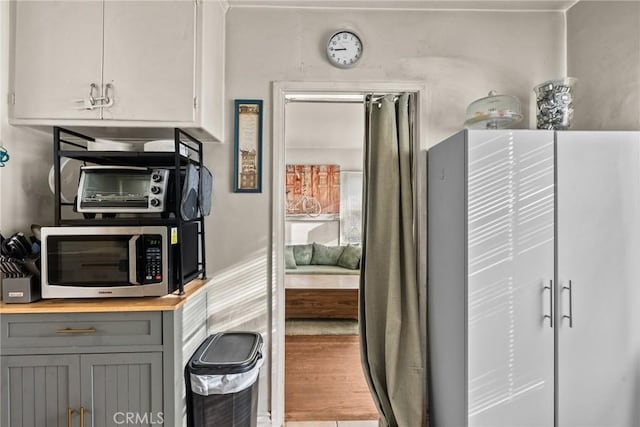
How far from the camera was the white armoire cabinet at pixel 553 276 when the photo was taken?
5.40 ft

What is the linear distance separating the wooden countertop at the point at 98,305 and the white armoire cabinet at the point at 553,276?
4.54ft

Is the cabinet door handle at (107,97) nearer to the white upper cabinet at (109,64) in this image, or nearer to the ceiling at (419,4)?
the white upper cabinet at (109,64)

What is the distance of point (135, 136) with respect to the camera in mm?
2094

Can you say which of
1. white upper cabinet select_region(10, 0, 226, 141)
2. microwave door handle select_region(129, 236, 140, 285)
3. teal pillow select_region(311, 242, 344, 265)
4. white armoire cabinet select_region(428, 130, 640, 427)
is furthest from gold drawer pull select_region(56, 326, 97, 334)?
teal pillow select_region(311, 242, 344, 265)

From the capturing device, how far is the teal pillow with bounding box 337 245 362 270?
16.8ft

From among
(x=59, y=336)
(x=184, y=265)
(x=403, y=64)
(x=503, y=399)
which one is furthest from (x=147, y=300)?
(x=403, y=64)

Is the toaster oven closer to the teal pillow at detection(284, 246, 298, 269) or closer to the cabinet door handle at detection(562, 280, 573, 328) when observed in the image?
the cabinet door handle at detection(562, 280, 573, 328)

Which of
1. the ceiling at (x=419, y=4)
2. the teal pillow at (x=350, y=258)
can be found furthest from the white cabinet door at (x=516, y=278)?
the teal pillow at (x=350, y=258)

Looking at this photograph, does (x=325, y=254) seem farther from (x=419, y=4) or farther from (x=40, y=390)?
(x=40, y=390)

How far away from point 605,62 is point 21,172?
10.3 ft

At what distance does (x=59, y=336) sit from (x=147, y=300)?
38 cm

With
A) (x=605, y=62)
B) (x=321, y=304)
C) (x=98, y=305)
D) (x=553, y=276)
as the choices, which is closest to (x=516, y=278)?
(x=553, y=276)

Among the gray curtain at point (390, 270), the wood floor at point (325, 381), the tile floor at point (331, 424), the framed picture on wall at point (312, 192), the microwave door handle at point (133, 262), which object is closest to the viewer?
the microwave door handle at point (133, 262)

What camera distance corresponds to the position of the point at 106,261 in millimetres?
1717
